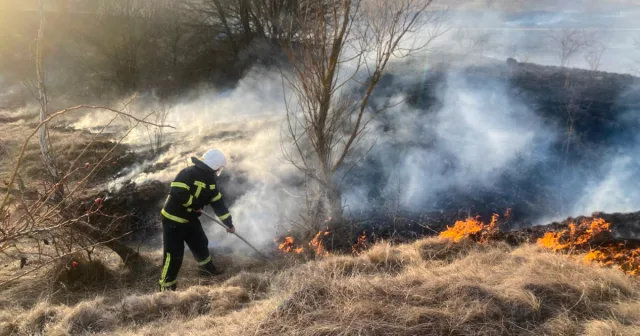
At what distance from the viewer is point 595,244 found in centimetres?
526

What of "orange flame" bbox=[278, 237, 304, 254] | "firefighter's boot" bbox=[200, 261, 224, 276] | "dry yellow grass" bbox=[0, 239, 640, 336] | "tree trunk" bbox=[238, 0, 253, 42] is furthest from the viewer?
"tree trunk" bbox=[238, 0, 253, 42]

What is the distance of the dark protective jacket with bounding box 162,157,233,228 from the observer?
4.97m

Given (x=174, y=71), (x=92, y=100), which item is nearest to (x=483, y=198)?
(x=174, y=71)

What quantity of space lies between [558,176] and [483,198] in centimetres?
219

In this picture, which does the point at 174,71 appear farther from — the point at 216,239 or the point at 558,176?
the point at 558,176

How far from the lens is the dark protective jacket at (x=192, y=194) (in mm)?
4973

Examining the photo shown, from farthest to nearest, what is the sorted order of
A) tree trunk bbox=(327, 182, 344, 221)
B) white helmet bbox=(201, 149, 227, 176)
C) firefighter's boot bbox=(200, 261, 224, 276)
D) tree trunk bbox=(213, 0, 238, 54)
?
tree trunk bbox=(213, 0, 238, 54) → tree trunk bbox=(327, 182, 344, 221) → firefighter's boot bbox=(200, 261, 224, 276) → white helmet bbox=(201, 149, 227, 176)

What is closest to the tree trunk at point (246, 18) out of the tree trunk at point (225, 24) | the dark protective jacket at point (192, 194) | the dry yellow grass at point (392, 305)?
the tree trunk at point (225, 24)

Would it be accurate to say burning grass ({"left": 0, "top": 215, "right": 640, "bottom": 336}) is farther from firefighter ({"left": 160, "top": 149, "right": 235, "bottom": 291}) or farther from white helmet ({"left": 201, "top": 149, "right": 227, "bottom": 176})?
white helmet ({"left": 201, "top": 149, "right": 227, "bottom": 176})

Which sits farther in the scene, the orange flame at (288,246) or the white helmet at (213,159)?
the orange flame at (288,246)

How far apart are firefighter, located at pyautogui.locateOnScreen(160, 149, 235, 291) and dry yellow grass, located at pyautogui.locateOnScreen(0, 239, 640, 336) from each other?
1000mm

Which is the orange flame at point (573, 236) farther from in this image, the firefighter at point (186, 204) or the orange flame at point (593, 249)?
the firefighter at point (186, 204)

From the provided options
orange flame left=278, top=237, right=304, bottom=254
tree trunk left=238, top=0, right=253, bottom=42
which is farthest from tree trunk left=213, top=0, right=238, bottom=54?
orange flame left=278, top=237, right=304, bottom=254

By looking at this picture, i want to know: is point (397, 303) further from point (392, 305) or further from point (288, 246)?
point (288, 246)
